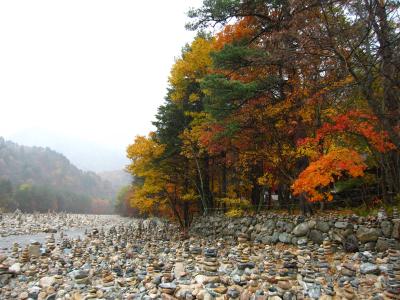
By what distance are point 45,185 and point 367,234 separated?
89177 millimetres

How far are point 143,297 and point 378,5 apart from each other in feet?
26.7

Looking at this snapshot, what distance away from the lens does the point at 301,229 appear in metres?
10.6

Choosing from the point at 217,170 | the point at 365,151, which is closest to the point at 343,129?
the point at 365,151

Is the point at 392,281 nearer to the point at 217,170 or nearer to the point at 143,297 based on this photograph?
the point at 143,297

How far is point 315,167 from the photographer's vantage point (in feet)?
29.9

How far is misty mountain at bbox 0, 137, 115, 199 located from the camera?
98.2 meters

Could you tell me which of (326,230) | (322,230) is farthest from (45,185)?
(326,230)

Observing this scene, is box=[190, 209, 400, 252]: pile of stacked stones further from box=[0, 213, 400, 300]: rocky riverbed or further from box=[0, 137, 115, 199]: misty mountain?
box=[0, 137, 115, 199]: misty mountain

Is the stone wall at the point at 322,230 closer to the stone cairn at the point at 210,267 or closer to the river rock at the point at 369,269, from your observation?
the river rock at the point at 369,269

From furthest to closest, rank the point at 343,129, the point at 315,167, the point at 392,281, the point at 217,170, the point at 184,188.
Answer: the point at 184,188, the point at 217,170, the point at 343,129, the point at 315,167, the point at 392,281

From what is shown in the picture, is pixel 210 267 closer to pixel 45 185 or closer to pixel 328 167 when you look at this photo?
pixel 328 167

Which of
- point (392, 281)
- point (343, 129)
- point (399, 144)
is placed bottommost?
point (392, 281)

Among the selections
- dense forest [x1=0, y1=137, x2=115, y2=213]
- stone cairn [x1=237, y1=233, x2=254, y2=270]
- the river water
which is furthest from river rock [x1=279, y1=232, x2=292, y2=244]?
dense forest [x1=0, y1=137, x2=115, y2=213]

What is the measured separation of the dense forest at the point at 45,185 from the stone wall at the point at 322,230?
57170mm
